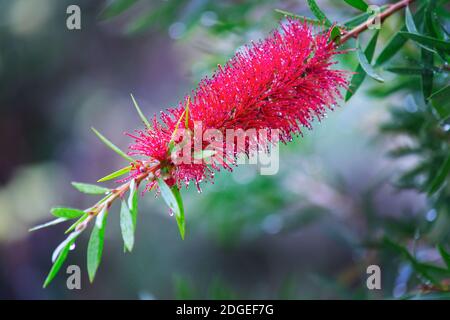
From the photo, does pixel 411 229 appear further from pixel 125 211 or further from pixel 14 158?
pixel 14 158

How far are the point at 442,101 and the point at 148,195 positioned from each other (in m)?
1.32

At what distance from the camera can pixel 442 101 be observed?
0.80 meters

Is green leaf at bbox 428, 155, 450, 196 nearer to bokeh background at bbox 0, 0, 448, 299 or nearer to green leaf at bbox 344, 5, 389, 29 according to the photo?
green leaf at bbox 344, 5, 389, 29

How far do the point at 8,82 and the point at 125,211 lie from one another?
6.24 feet

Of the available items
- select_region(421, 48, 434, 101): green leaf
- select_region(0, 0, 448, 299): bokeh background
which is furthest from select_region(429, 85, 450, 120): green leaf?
select_region(0, 0, 448, 299): bokeh background

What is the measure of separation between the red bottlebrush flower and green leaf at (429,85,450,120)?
15cm

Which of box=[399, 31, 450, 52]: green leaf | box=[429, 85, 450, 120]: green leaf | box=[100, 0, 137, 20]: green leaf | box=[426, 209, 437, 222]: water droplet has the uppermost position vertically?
box=[100, 0, 137, 20]: green leaf

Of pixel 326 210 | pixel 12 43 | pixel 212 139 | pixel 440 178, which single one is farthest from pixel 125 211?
pixel 12 43

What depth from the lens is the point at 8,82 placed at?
2301 millimetres

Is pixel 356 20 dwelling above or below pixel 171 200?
above

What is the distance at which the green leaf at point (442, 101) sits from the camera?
77 cm

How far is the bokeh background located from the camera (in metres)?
1.70

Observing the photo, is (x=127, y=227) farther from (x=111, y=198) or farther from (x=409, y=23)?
(x=409, y=23)

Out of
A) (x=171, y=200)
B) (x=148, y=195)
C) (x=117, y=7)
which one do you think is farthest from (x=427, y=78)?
(x=148, y=195)
